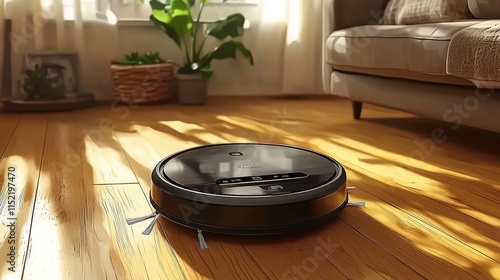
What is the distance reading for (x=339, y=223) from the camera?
102cm

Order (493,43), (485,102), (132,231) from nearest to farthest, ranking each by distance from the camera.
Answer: (132,231), (493,43), (485,102)

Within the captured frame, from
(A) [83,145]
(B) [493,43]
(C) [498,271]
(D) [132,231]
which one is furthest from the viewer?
(A) [83,145]

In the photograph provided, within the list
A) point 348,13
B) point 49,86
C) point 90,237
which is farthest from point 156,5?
point 90,237

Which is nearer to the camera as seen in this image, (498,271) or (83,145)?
(498,271)

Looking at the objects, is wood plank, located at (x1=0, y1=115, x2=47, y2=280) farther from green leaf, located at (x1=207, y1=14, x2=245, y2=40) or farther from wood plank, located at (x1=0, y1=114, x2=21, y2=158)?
green leaf, located at (x1=207, y1=14, x2=245, y2=40)

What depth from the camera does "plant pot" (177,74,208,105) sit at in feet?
8.82

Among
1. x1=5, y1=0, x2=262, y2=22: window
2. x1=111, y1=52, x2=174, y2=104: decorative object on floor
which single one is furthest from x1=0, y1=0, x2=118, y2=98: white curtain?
x1=111, y1=52, x2=174, y2=104: decorative object on floor

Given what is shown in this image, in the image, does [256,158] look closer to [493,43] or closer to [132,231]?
[132,231]

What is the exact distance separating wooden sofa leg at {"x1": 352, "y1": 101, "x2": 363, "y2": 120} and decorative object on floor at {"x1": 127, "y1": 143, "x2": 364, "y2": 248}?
1.18 m

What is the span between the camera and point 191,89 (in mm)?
2695

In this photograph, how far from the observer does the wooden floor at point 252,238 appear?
0.83m

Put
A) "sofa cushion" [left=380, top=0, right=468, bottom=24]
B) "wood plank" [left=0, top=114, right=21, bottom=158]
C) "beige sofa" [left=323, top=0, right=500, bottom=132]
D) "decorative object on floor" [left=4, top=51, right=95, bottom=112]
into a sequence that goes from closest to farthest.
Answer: "beige sofa" [left=323, top=0, right=500, bottom=132], "wood plank" [left=0, top=114, right=21, bottom=158], "sofa cushion" [left=380, top=0, right=468, bottom=24], "decorative object on floor" [left=4, top=51, right=95, bottom=112]

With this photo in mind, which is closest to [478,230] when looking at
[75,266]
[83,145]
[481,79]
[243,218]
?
[243,218]

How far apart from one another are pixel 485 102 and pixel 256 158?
0.73 m
